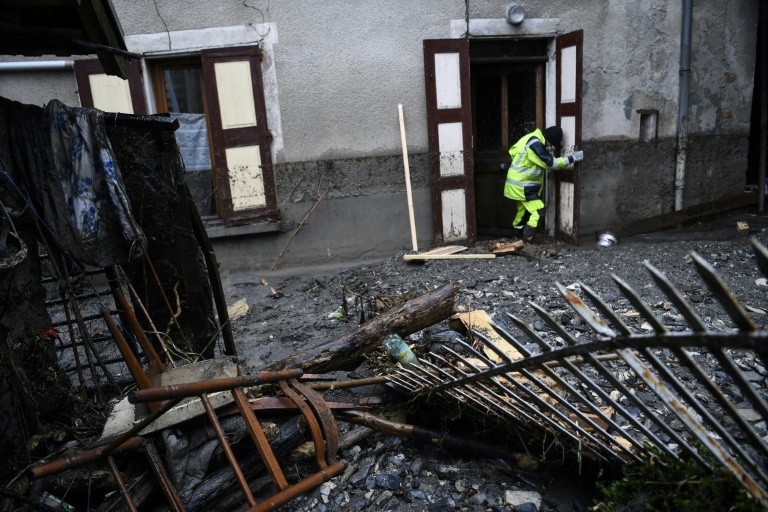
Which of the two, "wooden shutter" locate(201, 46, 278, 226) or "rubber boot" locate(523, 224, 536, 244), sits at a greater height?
"wooden shutter" locate(201, 46, 278, 226)

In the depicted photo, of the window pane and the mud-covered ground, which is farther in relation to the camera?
the window pane

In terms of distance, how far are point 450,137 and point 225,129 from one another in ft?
9.50

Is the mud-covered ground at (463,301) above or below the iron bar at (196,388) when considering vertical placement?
below

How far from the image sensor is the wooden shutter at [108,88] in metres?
6.14

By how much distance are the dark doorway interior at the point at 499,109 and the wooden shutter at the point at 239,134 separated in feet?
9.63

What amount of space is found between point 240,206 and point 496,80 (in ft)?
13.4

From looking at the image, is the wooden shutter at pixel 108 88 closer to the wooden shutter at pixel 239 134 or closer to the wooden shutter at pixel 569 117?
the wooden shutter at pixel 239 134

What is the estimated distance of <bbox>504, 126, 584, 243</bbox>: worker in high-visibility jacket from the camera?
6855 mm

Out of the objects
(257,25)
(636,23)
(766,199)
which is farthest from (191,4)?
(766,199)

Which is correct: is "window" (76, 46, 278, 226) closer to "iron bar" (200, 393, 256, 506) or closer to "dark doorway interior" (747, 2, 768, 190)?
Answer: "iron bar" (200, 393, 256, 506)

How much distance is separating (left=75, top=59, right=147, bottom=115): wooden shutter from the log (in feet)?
14.2

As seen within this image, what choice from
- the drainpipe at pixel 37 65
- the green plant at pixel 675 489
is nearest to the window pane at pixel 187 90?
the drainpipe at pixel 37 65

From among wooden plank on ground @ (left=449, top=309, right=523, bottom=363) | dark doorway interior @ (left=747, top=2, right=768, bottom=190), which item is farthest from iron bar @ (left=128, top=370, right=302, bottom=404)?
dark doorway interior @ (left=747, top=2, right=768, bottom=190)

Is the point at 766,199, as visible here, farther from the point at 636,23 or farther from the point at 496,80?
the point at 496,80
